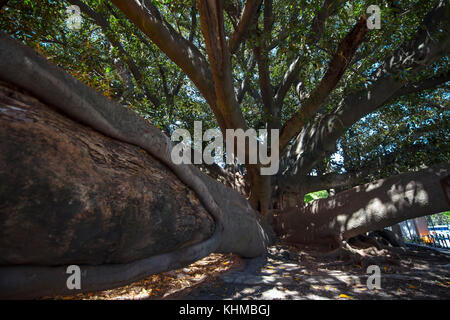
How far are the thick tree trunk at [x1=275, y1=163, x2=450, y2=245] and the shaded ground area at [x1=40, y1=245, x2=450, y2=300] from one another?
64 centimetres

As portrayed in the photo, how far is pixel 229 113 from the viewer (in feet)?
11.9

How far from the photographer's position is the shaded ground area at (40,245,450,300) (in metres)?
2.39

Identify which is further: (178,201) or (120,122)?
(178,201)

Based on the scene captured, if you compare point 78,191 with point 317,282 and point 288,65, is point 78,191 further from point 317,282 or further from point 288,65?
point 288,65

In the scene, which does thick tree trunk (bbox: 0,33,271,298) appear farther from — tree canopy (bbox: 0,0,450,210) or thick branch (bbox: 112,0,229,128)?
thick branch (bbox: 112,0,229,128)

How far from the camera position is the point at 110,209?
1470 millimetres

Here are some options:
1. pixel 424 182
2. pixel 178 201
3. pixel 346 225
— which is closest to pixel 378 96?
pixel 424 182

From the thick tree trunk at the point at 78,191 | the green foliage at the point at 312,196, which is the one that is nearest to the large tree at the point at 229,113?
the thick tree trunk at the point at 78,191

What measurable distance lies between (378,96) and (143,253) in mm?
4280

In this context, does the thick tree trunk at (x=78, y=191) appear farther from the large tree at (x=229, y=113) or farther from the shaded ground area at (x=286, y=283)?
the shaded ground area at (x=286, y=283)

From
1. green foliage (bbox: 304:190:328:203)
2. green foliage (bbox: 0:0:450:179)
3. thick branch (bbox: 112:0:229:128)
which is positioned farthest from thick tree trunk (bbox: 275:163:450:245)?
green foliage (bbox: 304:190:328:203)

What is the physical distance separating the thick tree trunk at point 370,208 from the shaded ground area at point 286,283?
64cm

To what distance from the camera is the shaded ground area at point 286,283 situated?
94.0 inches
